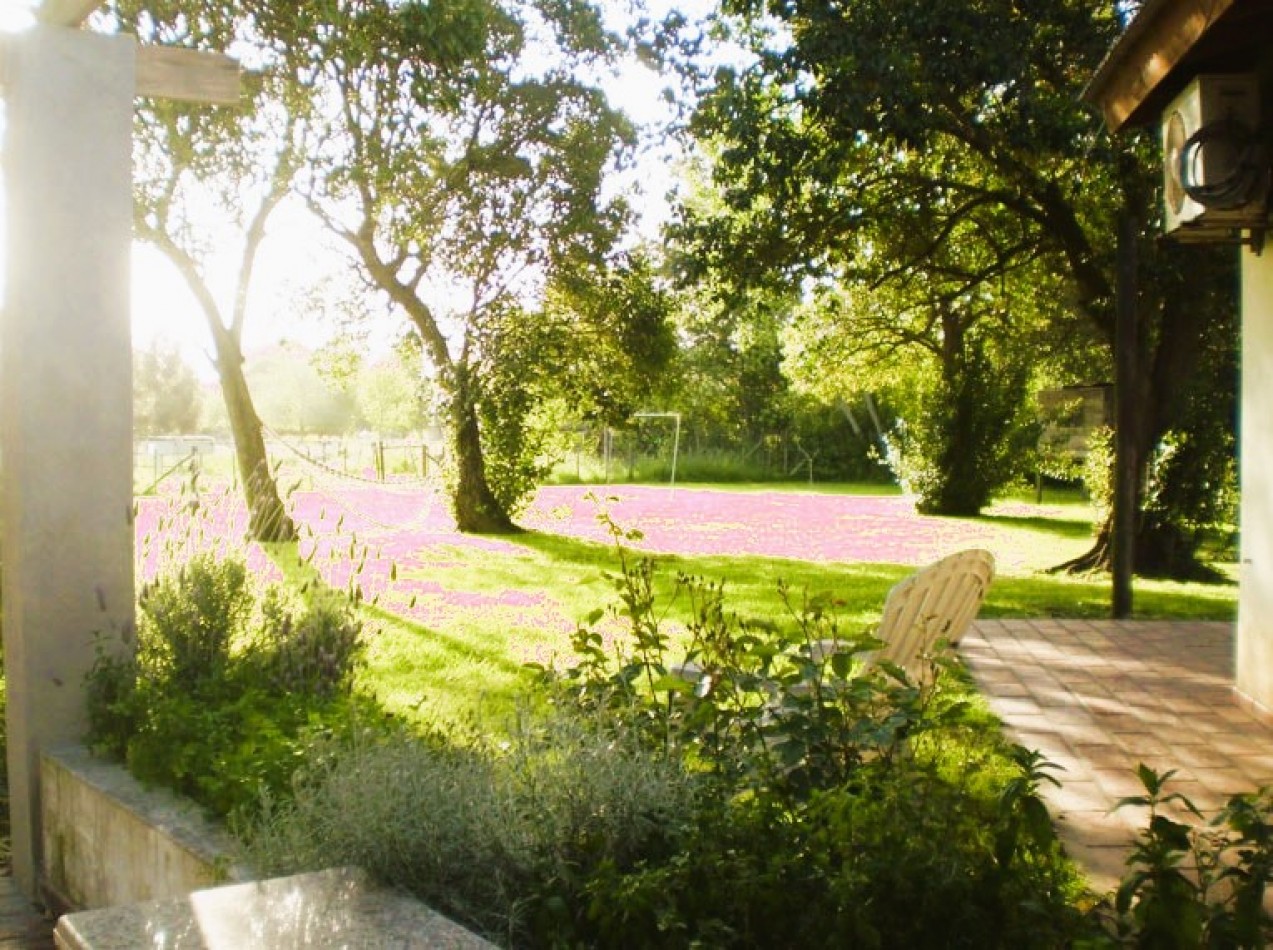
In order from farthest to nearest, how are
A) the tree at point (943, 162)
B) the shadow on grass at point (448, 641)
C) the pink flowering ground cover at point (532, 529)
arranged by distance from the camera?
1. the tree at point (943, 162)
2. the shadow on grass at point (448, 641)
3. the pink flowering ground cover at point (532, 529)

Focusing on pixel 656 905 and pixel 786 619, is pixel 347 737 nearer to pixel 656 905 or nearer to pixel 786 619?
pixel 656 905

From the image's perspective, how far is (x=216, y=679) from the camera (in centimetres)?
413

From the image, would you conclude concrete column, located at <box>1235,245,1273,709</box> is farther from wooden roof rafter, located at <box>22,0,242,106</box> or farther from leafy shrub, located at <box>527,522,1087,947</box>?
wooden roof rafter, located at <box>22,0,242,106</box>

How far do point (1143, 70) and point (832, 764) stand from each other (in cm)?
413

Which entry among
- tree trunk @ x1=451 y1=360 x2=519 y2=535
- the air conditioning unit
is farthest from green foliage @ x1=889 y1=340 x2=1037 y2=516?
the air conditioning unit

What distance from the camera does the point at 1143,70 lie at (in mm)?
5621

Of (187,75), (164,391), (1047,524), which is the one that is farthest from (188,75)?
(164,391)

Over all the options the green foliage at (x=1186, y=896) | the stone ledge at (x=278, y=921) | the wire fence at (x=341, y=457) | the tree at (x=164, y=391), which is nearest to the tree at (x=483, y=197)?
the wire fence at (x=341, y=457)

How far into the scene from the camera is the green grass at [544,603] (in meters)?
6.73

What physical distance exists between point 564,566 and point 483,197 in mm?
4532

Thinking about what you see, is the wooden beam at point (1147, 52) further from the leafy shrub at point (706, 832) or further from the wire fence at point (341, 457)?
the wire fence at point (341, 457)

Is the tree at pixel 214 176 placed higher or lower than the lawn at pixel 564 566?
higher

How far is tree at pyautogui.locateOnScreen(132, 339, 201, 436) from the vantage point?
50.1 m

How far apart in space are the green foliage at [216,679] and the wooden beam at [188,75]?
1703 millimetres
